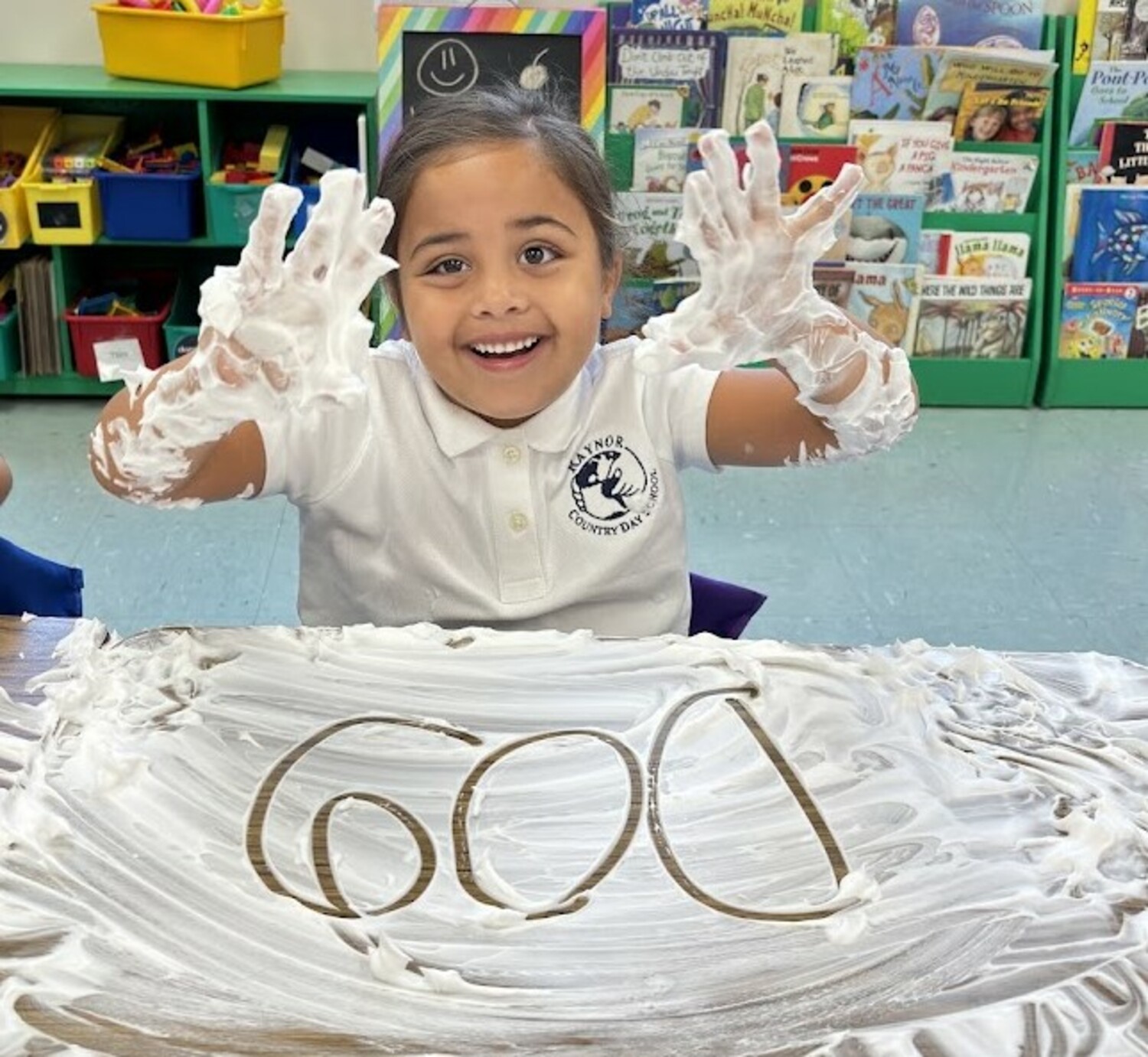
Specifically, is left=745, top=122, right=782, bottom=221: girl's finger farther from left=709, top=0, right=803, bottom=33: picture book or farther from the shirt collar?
left=709, top=0, right=803, bottom=33: picture book

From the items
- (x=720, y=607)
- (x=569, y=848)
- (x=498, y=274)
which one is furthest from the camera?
(x=720, y=607)

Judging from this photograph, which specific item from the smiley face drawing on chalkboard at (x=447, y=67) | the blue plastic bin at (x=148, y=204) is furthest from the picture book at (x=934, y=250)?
the blue plastic bin at (x=148, y=204)

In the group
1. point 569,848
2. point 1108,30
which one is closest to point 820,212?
point 569,848

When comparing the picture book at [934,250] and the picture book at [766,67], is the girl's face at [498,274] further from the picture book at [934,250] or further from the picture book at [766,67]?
the picture book at [934,250]

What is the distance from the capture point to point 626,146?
3.34 meters

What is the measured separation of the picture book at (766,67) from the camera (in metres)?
3.25

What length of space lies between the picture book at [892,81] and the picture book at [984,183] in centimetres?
17

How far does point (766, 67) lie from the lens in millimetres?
3277

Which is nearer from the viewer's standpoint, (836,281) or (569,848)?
(569,848)

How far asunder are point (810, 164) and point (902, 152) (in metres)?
0.23

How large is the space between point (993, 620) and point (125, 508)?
171 cm

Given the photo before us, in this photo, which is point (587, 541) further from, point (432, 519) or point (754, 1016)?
point (754, 1016)

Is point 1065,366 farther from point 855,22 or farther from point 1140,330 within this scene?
point 855,22

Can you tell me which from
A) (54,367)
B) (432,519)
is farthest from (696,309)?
(54,367)
